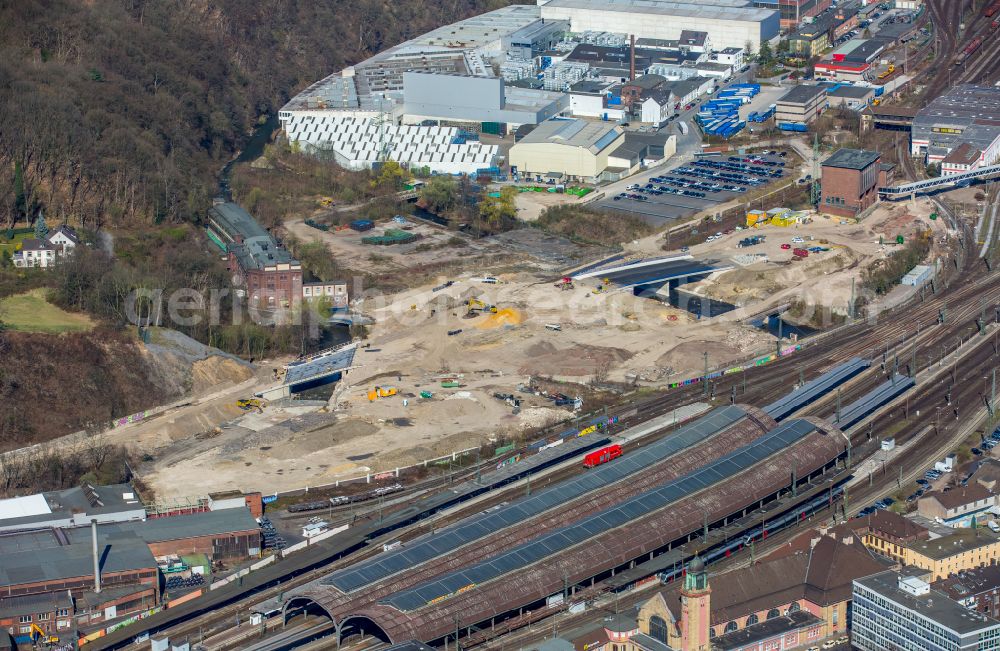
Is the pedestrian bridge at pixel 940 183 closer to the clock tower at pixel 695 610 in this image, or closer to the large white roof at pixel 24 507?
the clock tower at pixel 695 610

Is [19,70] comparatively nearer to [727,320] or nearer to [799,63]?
[727,320]

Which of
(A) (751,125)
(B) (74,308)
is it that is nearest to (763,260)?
(A) (751,125)

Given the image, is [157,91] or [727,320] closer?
[727,320]

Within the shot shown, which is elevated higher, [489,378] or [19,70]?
[19,70]

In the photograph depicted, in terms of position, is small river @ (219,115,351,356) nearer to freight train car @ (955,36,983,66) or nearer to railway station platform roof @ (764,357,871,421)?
railway station platform roof @ (764,357,871,421)

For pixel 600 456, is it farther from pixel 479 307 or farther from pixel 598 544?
pixel 479 307

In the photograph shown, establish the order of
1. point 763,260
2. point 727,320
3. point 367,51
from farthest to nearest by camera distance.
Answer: point 367,51 → point 763,260 → point 727,320

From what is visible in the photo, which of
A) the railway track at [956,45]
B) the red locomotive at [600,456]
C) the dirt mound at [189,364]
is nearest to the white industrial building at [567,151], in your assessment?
the railway track at [956,45]
